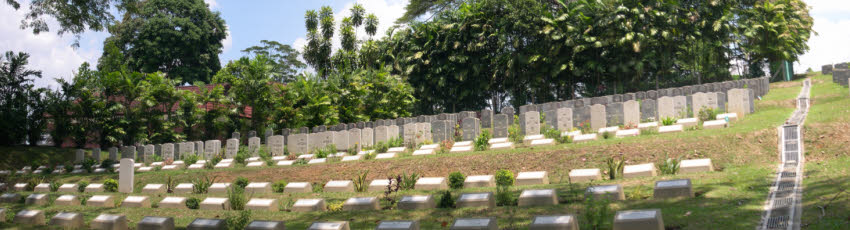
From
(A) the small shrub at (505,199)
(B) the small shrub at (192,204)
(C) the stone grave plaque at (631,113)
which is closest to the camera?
(A) the small shrub at (505,199)

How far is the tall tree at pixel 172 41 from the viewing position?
141 feet

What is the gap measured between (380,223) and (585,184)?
421 centimetres

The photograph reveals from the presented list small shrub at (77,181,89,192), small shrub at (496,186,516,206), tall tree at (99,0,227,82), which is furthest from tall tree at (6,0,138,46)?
tall tree at (99,0,227,82)

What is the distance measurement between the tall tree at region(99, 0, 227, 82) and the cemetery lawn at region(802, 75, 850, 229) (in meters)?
40.3

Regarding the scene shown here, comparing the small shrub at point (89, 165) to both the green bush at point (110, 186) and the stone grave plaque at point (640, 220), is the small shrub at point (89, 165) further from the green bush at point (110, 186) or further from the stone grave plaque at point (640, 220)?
the stone grave plaque at point (640, 220)

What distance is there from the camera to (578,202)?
8.22 metres

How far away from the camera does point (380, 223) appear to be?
23.3 ft

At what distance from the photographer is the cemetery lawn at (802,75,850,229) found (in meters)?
6.00

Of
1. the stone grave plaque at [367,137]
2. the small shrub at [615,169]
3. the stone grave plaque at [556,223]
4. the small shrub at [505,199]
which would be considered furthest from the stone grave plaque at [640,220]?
the stone grave plaque at [367,137]

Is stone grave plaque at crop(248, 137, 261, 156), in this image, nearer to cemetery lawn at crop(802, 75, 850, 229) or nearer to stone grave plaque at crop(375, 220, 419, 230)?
stone grave plaque at crop(375, 220, 419, 230)

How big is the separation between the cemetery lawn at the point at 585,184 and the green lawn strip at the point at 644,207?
11mm

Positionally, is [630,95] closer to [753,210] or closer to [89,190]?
[753,210]

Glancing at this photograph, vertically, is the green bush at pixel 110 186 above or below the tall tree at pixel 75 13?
below

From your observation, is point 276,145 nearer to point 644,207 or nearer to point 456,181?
point 456,181
